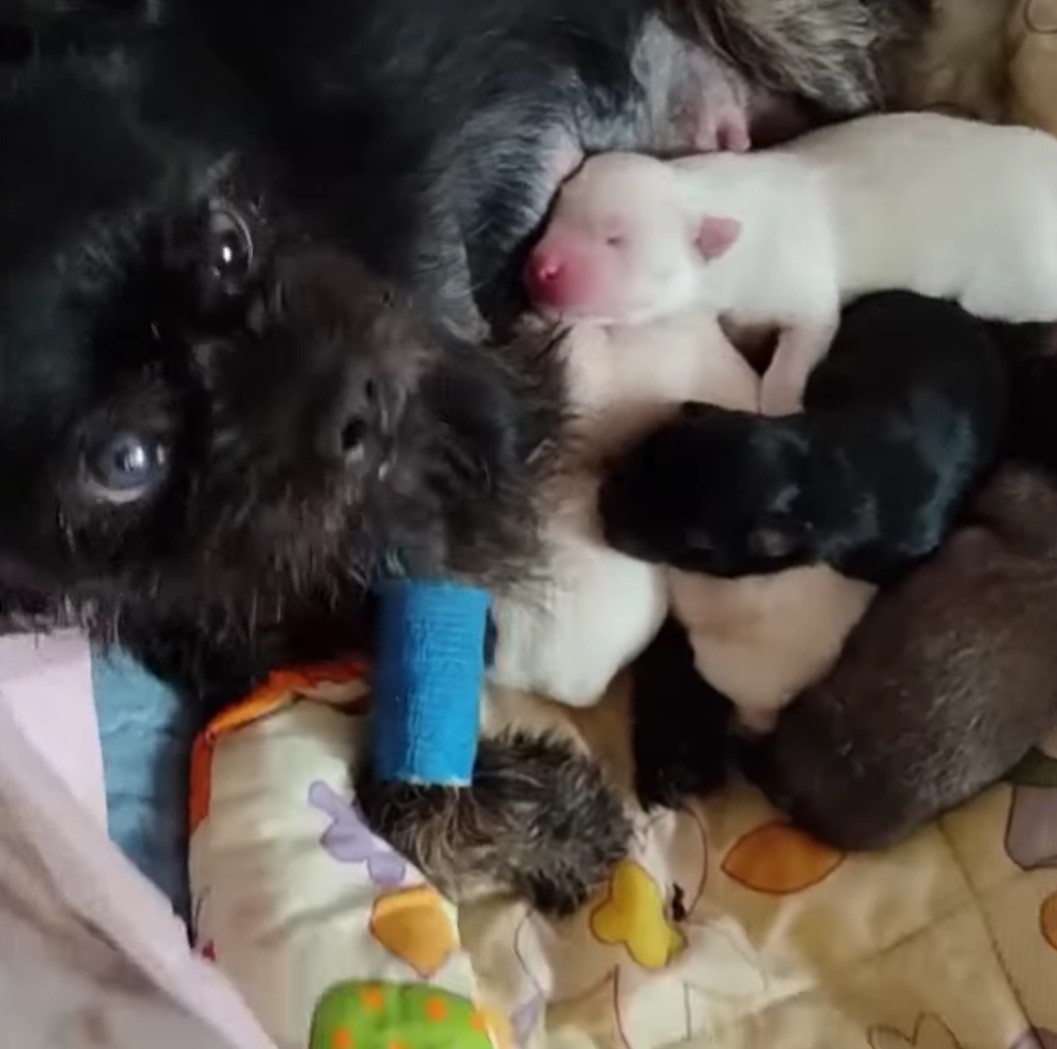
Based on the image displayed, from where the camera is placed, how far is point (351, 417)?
5.83ft

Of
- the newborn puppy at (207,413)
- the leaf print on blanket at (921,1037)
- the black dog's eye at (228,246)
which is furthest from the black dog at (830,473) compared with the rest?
the black dog's eye at (228,246)

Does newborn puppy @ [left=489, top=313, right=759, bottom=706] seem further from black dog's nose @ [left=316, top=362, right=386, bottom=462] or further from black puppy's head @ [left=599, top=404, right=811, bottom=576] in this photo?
black dog's nose @ [left=316, top=362, right=386, bottom=462]

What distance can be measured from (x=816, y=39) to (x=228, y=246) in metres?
0.76

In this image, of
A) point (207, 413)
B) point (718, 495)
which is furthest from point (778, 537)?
point (207, 413)

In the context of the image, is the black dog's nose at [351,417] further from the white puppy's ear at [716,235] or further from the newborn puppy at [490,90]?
the white puppy's ear at [716,235]

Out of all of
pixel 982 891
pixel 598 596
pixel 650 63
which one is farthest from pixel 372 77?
pixel 982 891

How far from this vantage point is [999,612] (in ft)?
6.61

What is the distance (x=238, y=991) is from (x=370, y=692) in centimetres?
31

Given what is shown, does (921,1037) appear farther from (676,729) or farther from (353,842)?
(353,842)

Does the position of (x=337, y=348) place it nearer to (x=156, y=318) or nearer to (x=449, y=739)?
(x=156, y=318)

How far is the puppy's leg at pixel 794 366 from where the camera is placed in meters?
2.13

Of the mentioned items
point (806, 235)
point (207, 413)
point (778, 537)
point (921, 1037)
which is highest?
point (207, 413)

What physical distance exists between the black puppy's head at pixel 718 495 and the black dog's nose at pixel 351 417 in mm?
272

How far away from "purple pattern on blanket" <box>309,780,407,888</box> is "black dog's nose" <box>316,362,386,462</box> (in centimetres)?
35
